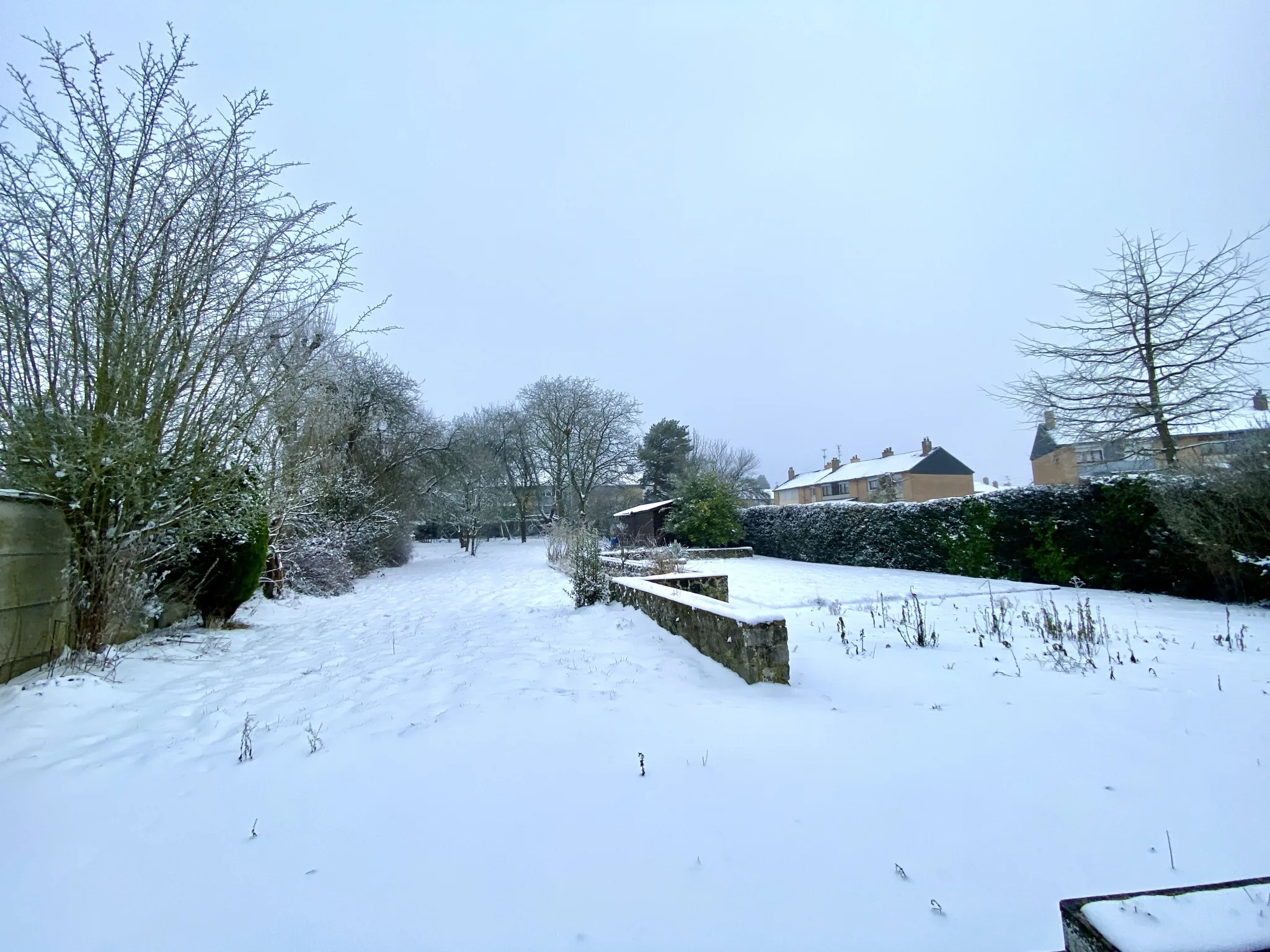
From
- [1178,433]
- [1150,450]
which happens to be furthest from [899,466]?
[1150,450]

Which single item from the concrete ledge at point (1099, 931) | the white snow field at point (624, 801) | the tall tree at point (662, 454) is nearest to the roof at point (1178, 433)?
the white snow field at point (624, 801)

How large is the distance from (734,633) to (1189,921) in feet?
10.6

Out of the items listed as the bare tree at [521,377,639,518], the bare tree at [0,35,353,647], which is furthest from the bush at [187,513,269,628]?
the bare tree at [521,377,639,518]

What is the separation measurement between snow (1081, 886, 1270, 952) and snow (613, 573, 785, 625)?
2.89m

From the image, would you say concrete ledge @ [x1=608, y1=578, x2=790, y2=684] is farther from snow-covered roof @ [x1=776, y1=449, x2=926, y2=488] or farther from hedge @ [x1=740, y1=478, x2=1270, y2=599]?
snow-covered roof @ [x1=776, y1=449, x2=926, y2=488]

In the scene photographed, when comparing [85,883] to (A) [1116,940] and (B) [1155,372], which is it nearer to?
(A) [1116,940]

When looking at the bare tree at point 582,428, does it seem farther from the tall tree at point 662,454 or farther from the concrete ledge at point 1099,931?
the concrete ledge at point 1099,931

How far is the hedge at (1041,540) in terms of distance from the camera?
8.87m

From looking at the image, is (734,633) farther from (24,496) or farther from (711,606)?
(24,496)

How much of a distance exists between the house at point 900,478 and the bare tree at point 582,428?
1118cm

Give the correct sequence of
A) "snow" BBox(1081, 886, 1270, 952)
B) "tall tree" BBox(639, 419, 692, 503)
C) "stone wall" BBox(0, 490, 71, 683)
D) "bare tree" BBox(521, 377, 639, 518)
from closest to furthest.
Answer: "snow" BBox(1081, 886, 1270, 952)
"stone wall" BBox(0, 490, 71, 683)
"bare tree" BBox(521, 377, 639, 518)
"tall tree" BBox(639, 419, 692, 503)

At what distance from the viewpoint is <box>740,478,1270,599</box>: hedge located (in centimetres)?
887

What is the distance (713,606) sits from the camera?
4754 millimetres

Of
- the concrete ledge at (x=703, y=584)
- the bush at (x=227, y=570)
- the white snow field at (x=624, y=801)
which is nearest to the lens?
the white snow field at (x=624, y=801)
